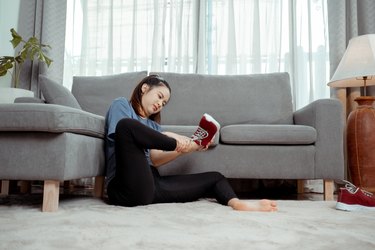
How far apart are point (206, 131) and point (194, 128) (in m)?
0.45

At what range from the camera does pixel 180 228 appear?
107 cm

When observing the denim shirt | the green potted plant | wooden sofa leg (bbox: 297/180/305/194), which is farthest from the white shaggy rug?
the green potted plant

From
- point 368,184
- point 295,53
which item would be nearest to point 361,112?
point 368,184

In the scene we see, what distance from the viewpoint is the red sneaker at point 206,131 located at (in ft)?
5.07

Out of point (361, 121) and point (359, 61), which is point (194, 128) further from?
point (359, 61)

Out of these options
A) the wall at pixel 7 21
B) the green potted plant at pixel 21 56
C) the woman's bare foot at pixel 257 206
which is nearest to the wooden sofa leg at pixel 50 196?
the woman's bare foot at pixel 257 206

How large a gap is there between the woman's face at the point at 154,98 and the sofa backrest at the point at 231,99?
89cm

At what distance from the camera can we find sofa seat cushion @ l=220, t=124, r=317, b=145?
196 cm

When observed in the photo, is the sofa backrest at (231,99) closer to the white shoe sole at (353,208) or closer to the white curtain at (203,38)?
the white curtain at (203,38)

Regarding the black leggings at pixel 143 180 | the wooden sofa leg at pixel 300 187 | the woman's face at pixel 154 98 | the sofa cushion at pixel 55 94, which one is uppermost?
the sofa cushion at pixel 55 94

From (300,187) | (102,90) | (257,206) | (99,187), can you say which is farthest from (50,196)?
(300,187)

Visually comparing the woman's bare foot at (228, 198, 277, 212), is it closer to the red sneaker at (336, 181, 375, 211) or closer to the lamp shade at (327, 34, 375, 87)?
the red sneaker at (336, 181, 375, 211)

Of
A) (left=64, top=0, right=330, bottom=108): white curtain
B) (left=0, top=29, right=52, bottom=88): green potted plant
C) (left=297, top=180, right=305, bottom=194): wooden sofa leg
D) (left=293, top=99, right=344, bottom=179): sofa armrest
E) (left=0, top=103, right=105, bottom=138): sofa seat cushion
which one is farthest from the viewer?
(left=64, top=0, right=330, bottom=108): white curtain

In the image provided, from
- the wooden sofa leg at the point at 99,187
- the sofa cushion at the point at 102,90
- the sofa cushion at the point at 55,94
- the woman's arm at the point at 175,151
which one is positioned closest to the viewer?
the woman's arm at the point at 175,151
